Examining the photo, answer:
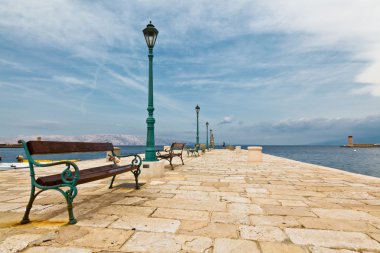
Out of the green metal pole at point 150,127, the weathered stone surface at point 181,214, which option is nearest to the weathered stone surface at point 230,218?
the weathered stone surface at point 181,214

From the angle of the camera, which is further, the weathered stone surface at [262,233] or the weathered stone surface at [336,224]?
the weathered stone surface at [336,224]

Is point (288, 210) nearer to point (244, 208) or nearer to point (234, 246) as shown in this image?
point (244, 208)

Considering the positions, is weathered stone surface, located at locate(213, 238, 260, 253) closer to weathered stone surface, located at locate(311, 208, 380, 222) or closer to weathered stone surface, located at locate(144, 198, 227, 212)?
weathered stone surface, located at locate(144, 198, 227, 212)

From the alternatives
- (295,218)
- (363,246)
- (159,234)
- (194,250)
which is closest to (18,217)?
(159,234)

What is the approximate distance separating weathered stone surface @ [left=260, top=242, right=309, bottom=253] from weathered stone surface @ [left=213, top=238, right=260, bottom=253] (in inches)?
3.5

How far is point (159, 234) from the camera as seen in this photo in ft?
8.99

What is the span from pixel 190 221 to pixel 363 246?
1.95 meters

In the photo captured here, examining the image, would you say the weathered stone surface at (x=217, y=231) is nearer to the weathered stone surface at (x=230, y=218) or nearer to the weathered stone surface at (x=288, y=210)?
the weathered stone surface at (x=230, y=218)

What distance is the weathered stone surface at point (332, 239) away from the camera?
251 cm

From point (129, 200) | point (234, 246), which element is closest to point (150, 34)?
point (129, 200)

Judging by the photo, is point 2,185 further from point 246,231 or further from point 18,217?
point 246,231

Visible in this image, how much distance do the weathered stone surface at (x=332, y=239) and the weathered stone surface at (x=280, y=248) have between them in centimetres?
15

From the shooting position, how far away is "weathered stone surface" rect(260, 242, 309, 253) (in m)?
2.35

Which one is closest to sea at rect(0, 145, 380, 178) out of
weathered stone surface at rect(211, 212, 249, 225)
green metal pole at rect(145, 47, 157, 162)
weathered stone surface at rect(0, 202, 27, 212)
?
green metal pole at rect(145, 47, 157, 162)
